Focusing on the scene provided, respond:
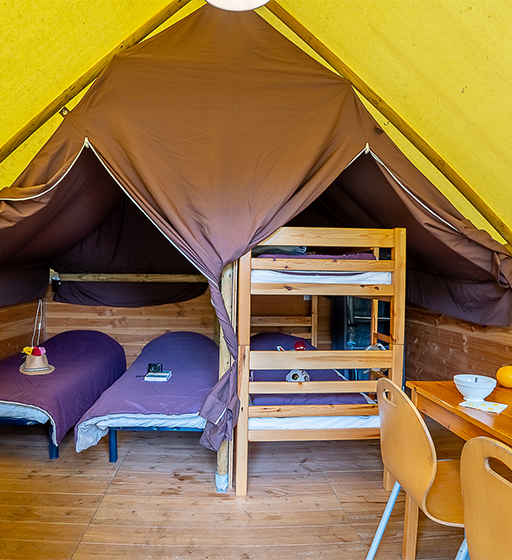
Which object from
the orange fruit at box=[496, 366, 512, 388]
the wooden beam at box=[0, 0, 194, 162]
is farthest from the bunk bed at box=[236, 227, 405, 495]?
the wooden beam at box=[0, 0, 194, 162]

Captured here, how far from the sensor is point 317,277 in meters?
2.39

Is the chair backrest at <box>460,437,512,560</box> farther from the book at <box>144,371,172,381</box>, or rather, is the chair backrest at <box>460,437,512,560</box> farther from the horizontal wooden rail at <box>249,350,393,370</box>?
the book at <box>144,371,172,381</box>

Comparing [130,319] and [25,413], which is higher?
[130,319]

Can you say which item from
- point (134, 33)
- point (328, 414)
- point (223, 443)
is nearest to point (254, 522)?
point (223, 443)

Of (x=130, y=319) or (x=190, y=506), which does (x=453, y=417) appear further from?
(x=130, y=319)

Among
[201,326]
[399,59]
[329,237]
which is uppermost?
[399,59]

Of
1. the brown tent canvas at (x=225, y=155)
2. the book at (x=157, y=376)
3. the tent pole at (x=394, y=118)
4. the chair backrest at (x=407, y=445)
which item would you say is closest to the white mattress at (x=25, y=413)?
the book at (x=157, y=376)

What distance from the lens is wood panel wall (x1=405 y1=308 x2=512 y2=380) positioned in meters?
2.87

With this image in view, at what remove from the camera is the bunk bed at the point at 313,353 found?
2.34m

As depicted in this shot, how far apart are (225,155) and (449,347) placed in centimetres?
241

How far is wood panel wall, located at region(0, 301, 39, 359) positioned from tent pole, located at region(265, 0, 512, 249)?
10.4 feet

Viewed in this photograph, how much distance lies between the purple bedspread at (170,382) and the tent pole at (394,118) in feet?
6.59

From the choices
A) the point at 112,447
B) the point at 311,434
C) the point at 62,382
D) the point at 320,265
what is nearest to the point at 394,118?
the point at 320,265

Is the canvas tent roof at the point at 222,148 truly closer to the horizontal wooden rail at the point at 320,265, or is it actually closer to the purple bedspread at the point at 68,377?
the horizontal wooden rail at the point at 320,265
